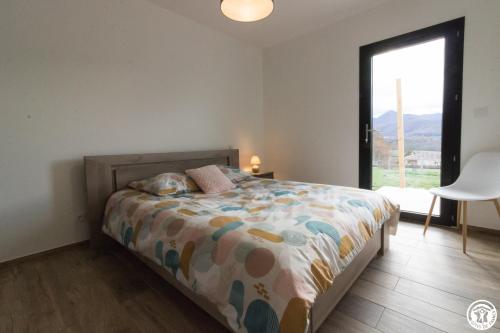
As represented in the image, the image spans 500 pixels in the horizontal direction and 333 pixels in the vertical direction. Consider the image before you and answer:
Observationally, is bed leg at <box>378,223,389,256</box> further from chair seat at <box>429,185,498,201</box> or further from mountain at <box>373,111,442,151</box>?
mountain at <box>373,111,442,151</box>

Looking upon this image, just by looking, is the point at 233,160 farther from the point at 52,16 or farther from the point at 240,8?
the point at 52,16

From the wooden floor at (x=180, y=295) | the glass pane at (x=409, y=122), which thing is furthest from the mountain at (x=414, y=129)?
the wooden floor at (x=180, y=295)

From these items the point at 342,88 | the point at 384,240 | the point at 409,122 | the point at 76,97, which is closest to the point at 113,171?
the point at 76,97

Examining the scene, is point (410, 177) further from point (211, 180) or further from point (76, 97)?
point (76, 97)

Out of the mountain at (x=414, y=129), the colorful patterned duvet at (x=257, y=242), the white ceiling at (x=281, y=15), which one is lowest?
the colorful patterned duvet at (x=257, y=242)

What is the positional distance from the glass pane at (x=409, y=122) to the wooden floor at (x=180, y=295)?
911 millimetres

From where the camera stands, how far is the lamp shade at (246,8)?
62.0 inches

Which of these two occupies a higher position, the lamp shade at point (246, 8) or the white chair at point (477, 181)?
the lamp shade at point (246, 8)

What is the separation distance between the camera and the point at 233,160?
3393 millimetres

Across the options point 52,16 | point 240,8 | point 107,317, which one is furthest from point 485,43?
point 52,16

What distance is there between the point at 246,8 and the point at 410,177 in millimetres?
2693

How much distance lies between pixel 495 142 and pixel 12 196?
438 centimetres

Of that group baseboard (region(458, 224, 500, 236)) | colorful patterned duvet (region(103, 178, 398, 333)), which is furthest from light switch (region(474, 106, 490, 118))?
colorful patterned duvet (region(103, 178, 398, 333))

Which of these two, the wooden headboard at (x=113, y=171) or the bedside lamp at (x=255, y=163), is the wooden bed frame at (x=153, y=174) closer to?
the wooden headboard at (x=113, y=171)
